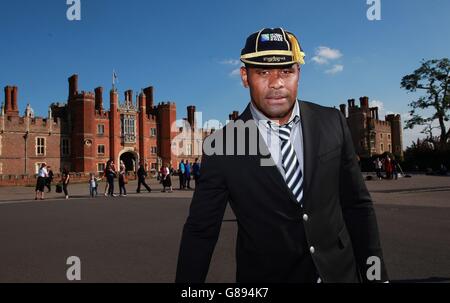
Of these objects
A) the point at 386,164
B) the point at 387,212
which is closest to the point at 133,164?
the point at 386,164

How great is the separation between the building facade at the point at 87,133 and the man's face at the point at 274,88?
46393 mm

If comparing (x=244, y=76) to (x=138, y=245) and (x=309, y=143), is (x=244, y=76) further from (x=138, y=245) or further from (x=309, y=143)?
(x=138, y=245)

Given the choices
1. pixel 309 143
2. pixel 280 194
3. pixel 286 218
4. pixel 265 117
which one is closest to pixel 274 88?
pixel 265 117

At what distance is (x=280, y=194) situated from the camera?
192cm

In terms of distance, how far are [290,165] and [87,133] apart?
156 feet

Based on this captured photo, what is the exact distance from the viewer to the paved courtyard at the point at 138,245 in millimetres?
4695

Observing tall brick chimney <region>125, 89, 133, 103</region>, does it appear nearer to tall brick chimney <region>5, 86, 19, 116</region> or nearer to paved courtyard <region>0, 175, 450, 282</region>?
tall brick chimney <region>5, 86, 19, 116</region>

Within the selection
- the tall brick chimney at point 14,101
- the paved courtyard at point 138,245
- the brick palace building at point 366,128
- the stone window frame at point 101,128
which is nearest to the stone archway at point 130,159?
the stone window frame at point 101,128

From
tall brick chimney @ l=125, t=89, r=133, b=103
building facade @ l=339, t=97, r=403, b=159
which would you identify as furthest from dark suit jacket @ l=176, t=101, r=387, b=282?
building facade @ l=339, t=97, r=403, b=159

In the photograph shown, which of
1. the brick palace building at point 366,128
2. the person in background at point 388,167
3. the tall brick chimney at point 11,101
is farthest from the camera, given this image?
the brick palace building at point 366,128

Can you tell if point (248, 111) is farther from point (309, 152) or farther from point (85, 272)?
point (85, 272)

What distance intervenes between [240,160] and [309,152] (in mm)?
368

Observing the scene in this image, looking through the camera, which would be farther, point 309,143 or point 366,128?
point 366,128

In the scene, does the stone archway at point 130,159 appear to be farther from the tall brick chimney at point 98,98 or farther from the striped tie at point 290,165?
the striped tie at point 290,165
